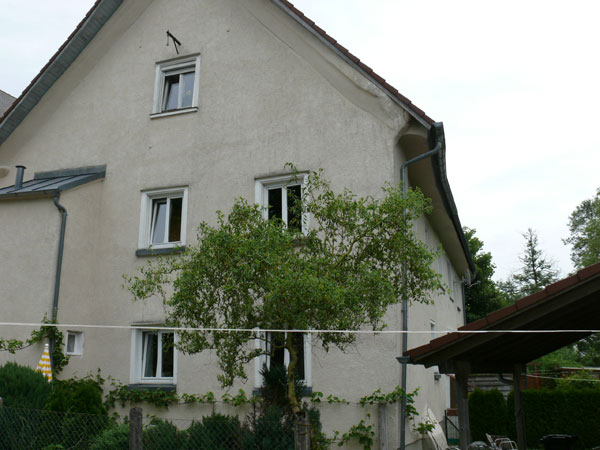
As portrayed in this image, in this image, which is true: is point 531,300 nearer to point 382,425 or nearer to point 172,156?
point 382,425

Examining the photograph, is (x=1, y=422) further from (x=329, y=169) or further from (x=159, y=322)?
(x=329, y=169)

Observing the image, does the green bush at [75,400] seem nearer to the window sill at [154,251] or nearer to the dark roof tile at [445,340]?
the window sill at [154,251]

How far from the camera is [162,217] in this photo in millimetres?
11875

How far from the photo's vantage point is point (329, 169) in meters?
10.4

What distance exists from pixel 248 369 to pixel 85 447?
291 cm

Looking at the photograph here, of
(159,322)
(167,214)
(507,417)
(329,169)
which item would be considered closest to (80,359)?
(159,322)

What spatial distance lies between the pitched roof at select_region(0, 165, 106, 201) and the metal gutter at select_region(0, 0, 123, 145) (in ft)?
4.44

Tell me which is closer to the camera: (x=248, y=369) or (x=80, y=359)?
(x=248, y=369)

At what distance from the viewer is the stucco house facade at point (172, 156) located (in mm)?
10195

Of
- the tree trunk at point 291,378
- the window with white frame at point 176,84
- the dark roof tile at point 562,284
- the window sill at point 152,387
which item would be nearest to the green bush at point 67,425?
the window sill at point 152,387

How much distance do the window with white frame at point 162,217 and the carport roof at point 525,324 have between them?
5.57 meters

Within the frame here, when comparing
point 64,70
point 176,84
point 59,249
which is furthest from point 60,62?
point 59,249

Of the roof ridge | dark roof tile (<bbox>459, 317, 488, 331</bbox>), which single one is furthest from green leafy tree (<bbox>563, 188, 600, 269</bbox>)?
dark roof tile (<bbox>459, 317, 488, 331</bbox>)

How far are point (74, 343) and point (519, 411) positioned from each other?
801cm
